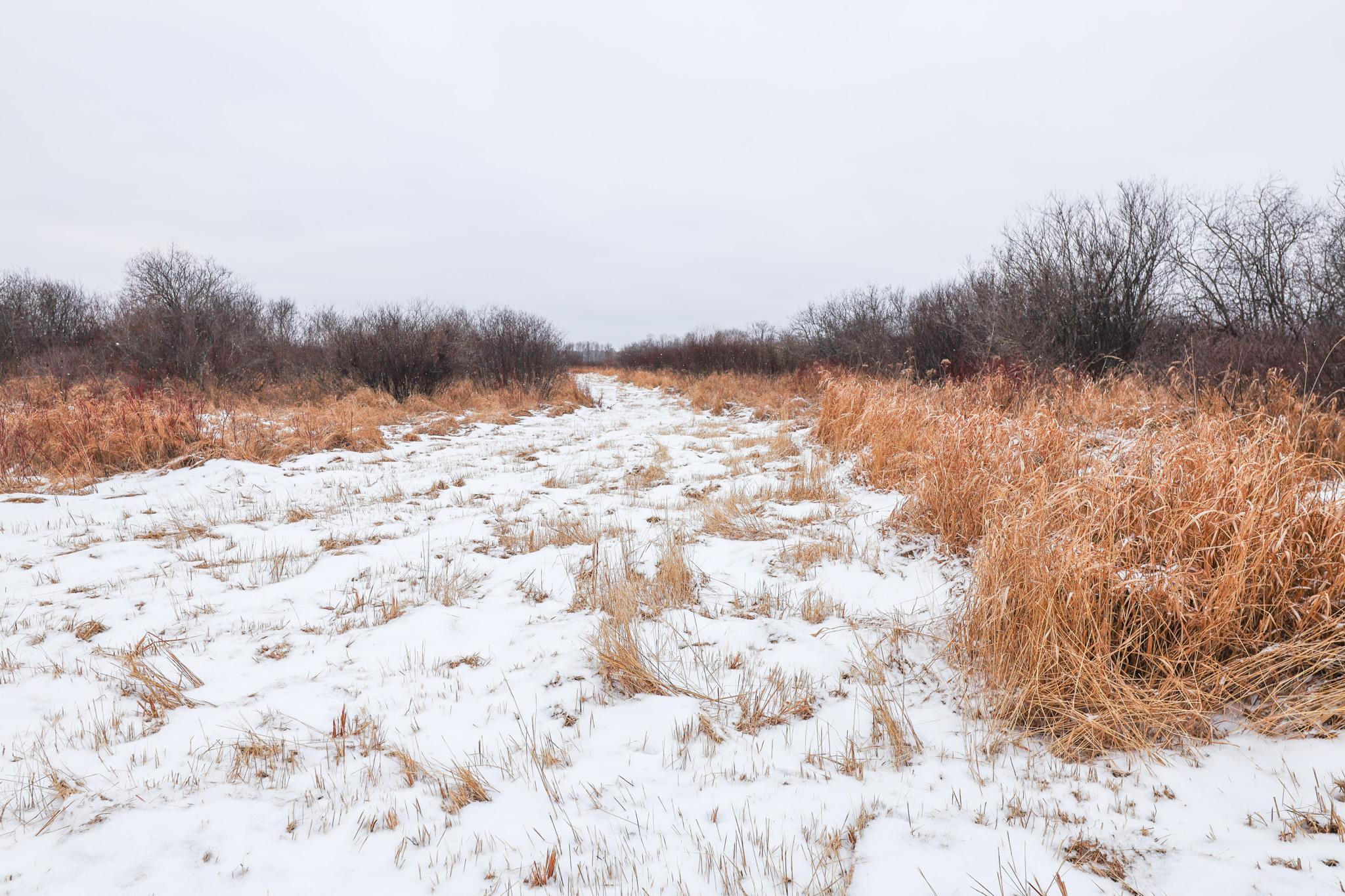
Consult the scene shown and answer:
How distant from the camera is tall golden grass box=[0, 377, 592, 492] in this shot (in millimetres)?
6148

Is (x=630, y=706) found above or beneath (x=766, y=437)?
beneath

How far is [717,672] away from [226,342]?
54.2 feet

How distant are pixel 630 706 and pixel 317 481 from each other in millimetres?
5603

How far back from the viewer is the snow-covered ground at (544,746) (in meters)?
1.55

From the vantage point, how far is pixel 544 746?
6.82 ft

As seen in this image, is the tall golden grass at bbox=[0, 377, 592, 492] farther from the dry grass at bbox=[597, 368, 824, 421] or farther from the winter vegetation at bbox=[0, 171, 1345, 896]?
the dry grass at bbox=[597, 368, 824, 421]

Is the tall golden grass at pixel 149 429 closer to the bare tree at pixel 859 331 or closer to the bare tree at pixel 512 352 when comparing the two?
the bare tree at pixel 512 352

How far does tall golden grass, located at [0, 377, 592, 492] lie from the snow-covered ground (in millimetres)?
2675

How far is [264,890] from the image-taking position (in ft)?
4.95

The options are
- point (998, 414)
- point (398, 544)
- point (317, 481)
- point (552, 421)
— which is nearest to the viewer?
point (398, 544)

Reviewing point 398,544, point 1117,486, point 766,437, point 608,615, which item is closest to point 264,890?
point 608,615

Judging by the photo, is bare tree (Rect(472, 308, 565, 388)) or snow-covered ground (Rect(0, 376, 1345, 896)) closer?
snow-covered ground (Rect(0, 376, 1345, 896))

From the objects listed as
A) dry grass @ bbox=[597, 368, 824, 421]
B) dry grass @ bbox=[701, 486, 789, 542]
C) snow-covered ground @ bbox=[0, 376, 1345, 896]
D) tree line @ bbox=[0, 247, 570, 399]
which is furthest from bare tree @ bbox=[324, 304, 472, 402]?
dry grass @ bbox=[701, 486, 789, 542]

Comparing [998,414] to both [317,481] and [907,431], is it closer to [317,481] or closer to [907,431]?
[907,431]
